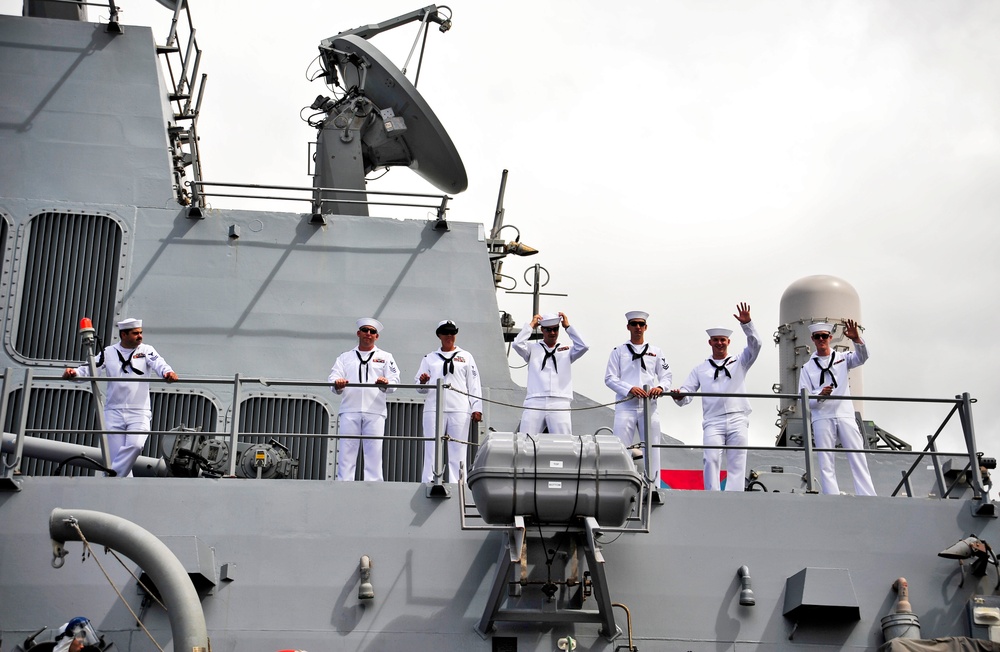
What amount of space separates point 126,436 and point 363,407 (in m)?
1.53

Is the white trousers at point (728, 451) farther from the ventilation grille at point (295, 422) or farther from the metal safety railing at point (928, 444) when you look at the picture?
the ventilation grille at point (295, 422)

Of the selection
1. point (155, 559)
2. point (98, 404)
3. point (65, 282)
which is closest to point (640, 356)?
point (98, 404)

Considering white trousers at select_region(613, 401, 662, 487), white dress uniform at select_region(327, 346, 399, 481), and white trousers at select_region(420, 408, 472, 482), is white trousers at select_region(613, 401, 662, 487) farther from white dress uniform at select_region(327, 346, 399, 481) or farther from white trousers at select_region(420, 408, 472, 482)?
white dress uniform at select_region(327, 346, 399, 481)

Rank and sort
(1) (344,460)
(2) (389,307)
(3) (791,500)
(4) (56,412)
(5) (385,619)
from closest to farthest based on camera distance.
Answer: (5) (385,619), (3) (791,500), (1) (344,460), (4) (56,412), (2) (389,307)

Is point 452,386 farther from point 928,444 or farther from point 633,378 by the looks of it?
point 928,444

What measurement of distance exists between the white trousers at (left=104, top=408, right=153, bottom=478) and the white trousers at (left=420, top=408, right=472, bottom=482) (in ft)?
6.01

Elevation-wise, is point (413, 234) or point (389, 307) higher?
point (413, 234)

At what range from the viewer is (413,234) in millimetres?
9953

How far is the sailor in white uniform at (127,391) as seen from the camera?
7875 millimetres

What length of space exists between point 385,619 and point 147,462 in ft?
8.26

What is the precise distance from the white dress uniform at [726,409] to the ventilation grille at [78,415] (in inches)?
141

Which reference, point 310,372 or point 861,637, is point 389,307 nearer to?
point 310,372

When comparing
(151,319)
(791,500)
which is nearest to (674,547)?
(791,500)

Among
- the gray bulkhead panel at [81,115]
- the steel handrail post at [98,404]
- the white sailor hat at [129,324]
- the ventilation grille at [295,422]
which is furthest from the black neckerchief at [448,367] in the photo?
the gray bulkhead panel at [81,115]
